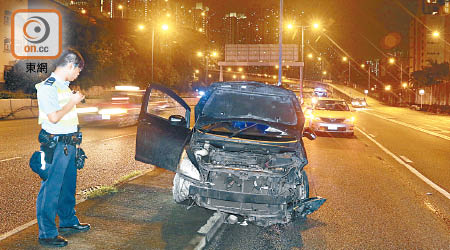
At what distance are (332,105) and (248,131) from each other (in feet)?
46.8

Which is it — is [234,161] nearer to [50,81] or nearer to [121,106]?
[50,81]

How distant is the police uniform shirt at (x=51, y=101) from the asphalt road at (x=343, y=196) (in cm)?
159

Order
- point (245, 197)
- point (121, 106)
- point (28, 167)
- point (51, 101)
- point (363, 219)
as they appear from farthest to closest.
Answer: point (121, 106) < point (28, 167) < point (363, 219) < point (245, 197) < point (51, 101)

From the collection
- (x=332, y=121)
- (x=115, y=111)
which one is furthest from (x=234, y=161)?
(x=115, y=111)

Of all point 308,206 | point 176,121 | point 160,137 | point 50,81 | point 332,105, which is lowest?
point 308,206

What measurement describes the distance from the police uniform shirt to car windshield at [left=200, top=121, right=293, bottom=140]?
2093 mm

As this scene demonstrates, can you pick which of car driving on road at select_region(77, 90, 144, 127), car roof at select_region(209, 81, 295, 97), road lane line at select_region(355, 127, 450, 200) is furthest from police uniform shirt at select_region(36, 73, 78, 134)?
car driving on road at select_region(77, 90, 144, 127)

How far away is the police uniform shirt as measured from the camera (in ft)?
14.9

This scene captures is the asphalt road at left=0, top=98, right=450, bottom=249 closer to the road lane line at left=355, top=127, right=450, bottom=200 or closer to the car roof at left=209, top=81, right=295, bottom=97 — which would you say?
the road lane line at left=355, top=127, right=450, bottom=200

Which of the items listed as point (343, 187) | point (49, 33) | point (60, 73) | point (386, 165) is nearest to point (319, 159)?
point (386, 165)

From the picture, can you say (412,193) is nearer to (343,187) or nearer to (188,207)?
(343,187)

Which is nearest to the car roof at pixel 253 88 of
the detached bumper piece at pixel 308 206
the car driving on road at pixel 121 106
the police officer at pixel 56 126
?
the detached bumper piece at pixel 308 206

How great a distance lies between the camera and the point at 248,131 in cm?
643

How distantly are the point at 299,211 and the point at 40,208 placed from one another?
3.04m
